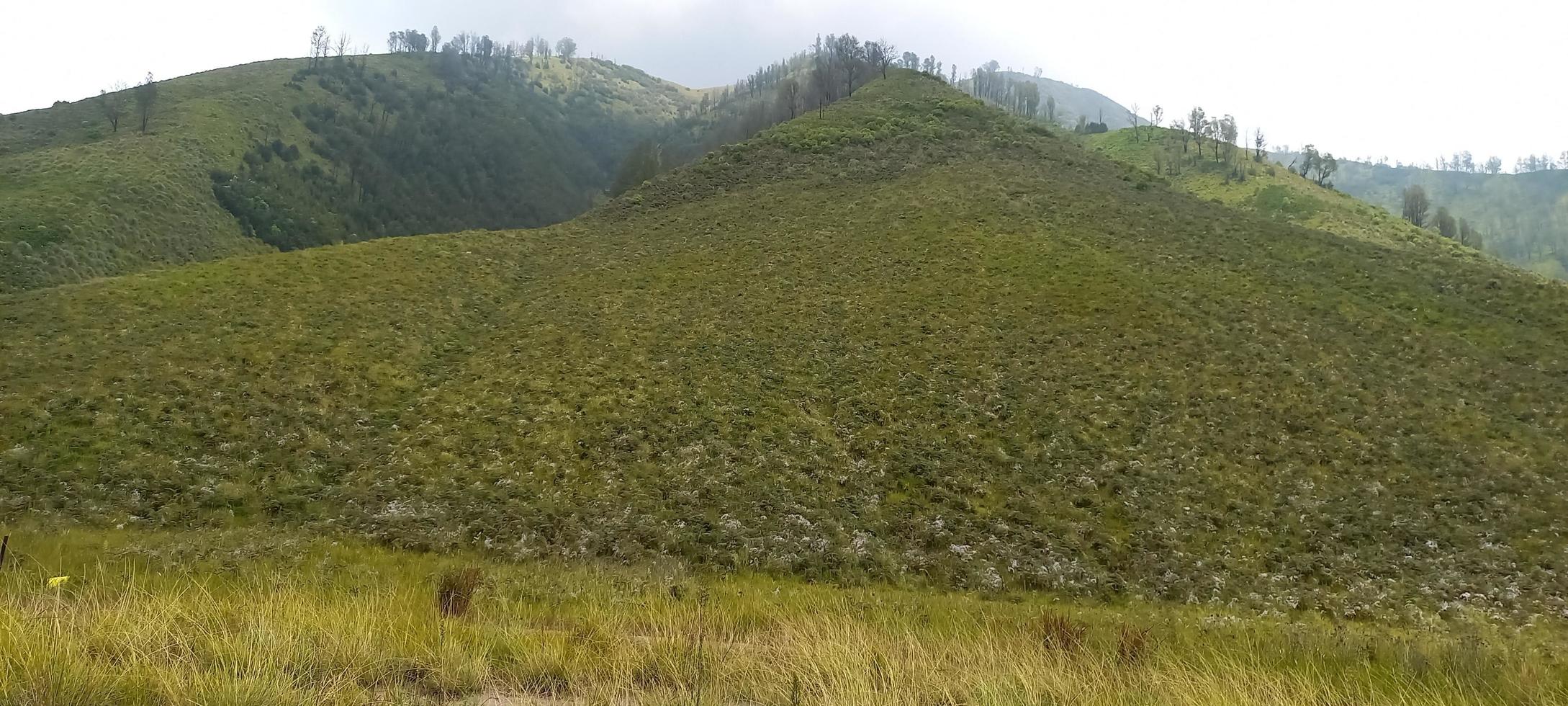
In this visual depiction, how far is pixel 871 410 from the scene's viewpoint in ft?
88.7

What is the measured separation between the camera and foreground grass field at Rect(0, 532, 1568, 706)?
187 inches

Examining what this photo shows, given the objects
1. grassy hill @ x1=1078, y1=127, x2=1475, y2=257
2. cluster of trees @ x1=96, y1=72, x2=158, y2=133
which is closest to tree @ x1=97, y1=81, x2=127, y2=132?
cluster of trees @ x1=96, y1=72, x2=158, y2=133

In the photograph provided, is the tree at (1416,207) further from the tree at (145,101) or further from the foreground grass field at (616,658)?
the tree at (145,101)

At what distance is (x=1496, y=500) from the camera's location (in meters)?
20.2

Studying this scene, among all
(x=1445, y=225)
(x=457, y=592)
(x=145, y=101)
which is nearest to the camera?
(x=457, y=592)

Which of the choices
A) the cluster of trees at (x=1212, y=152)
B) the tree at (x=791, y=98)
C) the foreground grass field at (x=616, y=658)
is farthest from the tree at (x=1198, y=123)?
the foreground grass field at (x=616, y=658)

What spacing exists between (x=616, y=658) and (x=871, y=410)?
21624 mm

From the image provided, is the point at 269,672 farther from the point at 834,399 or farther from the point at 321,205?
the point at 321,205

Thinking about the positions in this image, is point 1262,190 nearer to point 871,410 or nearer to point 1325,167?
point 1325,167

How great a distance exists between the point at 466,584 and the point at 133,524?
15564mm

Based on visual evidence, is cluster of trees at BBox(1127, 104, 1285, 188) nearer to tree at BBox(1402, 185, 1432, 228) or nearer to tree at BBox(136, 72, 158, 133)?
tree at BBox(1402, 185, 1432, 228)

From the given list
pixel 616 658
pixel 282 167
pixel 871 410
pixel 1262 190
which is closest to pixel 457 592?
pixel 616 658

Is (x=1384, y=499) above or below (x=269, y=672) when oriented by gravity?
below

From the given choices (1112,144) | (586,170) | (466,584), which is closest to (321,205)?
(586,170)
